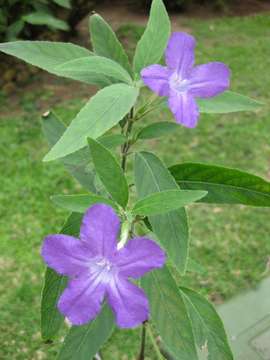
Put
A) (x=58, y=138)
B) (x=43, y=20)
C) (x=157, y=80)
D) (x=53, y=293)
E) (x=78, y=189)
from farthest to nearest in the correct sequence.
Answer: (x=43, y=20) < (x=78, y=189) < (x=58, y=138) < (x=53, y=293) < (x=157, y=80)

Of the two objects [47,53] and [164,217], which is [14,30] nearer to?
[47,53]

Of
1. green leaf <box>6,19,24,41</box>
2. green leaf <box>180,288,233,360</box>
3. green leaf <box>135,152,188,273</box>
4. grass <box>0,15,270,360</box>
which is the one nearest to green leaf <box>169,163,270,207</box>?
green leaf <box>135,152,188,273</box>

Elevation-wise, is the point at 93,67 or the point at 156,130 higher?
the point at 93,67

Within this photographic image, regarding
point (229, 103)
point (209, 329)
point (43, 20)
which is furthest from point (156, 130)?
point (43, 20)

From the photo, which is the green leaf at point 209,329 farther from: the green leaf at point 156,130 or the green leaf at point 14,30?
the green leaf at point 14,30

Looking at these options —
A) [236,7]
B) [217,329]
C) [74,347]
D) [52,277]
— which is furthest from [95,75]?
[236,7]

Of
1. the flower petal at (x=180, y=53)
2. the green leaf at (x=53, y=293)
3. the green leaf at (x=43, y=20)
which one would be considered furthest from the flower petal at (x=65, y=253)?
the green leaf at (x=43, y=20)

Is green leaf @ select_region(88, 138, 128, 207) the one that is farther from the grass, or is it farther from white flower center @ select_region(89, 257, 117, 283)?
the grass
